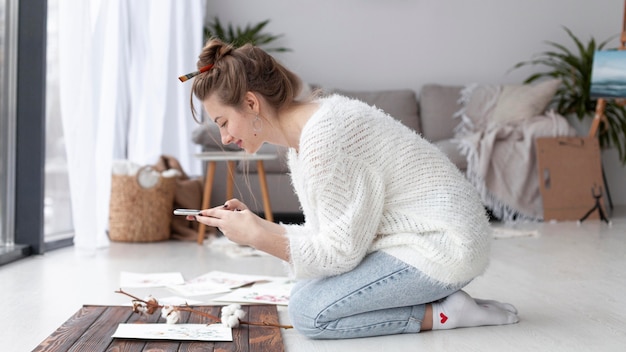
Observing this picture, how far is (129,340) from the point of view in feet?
6.15

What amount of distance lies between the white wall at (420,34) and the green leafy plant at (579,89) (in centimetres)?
11

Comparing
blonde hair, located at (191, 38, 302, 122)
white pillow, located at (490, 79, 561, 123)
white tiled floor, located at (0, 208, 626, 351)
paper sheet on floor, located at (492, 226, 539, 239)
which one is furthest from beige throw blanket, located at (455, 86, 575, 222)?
blonde hair, located at (191, 38, 302, 122)

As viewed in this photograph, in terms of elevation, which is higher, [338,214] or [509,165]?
[338,214]

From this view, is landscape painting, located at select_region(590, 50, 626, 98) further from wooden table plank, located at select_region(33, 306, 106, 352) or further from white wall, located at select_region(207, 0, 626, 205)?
wooden table plank, located at select_region(33, 306, 106, 352)

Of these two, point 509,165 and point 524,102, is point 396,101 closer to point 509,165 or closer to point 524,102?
point 524,102

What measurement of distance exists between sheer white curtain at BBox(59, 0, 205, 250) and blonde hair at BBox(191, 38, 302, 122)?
1525mm

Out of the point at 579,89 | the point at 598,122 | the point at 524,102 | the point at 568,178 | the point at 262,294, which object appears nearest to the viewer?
the point at 262,294

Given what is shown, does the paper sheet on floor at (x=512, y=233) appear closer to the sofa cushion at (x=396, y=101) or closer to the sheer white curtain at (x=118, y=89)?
the sofa cushion at (x=396, y=101)

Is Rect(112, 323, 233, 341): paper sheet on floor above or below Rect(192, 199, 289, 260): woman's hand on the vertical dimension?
below

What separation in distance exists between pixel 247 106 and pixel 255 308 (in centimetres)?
62

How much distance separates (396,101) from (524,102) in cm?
84

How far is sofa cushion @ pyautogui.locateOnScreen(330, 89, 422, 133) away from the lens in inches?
217

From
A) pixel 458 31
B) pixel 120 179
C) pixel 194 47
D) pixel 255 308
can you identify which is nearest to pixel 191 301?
pixel 255 308

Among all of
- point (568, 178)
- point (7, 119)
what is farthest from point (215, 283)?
point (568, 178)
